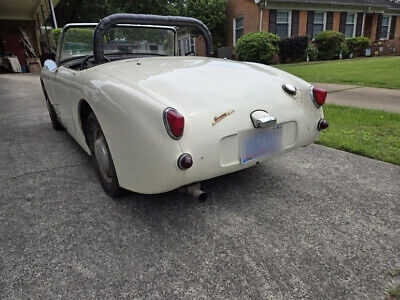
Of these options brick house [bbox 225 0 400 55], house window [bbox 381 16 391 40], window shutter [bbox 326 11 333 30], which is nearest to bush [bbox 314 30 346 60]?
brick house [bbox 225 0 400 55]

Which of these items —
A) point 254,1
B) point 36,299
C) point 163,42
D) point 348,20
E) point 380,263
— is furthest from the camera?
point 348,20

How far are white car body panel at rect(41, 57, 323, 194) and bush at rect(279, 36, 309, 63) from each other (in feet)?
52.9

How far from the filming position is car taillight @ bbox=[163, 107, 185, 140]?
5.66ft

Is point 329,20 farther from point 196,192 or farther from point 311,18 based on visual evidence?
point 196,192

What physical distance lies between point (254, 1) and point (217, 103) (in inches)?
702

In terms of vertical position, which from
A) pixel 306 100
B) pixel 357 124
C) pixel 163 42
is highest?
pixel 163 42

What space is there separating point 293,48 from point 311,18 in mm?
3541

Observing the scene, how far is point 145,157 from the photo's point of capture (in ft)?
5.99

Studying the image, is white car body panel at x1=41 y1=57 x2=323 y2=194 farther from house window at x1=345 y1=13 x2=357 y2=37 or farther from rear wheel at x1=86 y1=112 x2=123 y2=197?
house window at x1=345 y1=13 x2=357 y2=37

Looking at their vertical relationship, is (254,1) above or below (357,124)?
above

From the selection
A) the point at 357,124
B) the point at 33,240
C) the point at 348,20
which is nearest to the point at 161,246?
the point at 33,240

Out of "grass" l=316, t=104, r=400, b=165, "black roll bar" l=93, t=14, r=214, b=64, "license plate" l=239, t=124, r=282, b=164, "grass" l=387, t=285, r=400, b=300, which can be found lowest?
"grass" l=316, t=104, r=400, b=165

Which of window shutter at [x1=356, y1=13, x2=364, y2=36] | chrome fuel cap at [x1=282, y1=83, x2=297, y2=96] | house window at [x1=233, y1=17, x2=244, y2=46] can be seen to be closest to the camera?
chrome fuel cap at [x1=282, y1=83, x2=297, y2=96]

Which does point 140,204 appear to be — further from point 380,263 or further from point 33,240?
point 380,263
